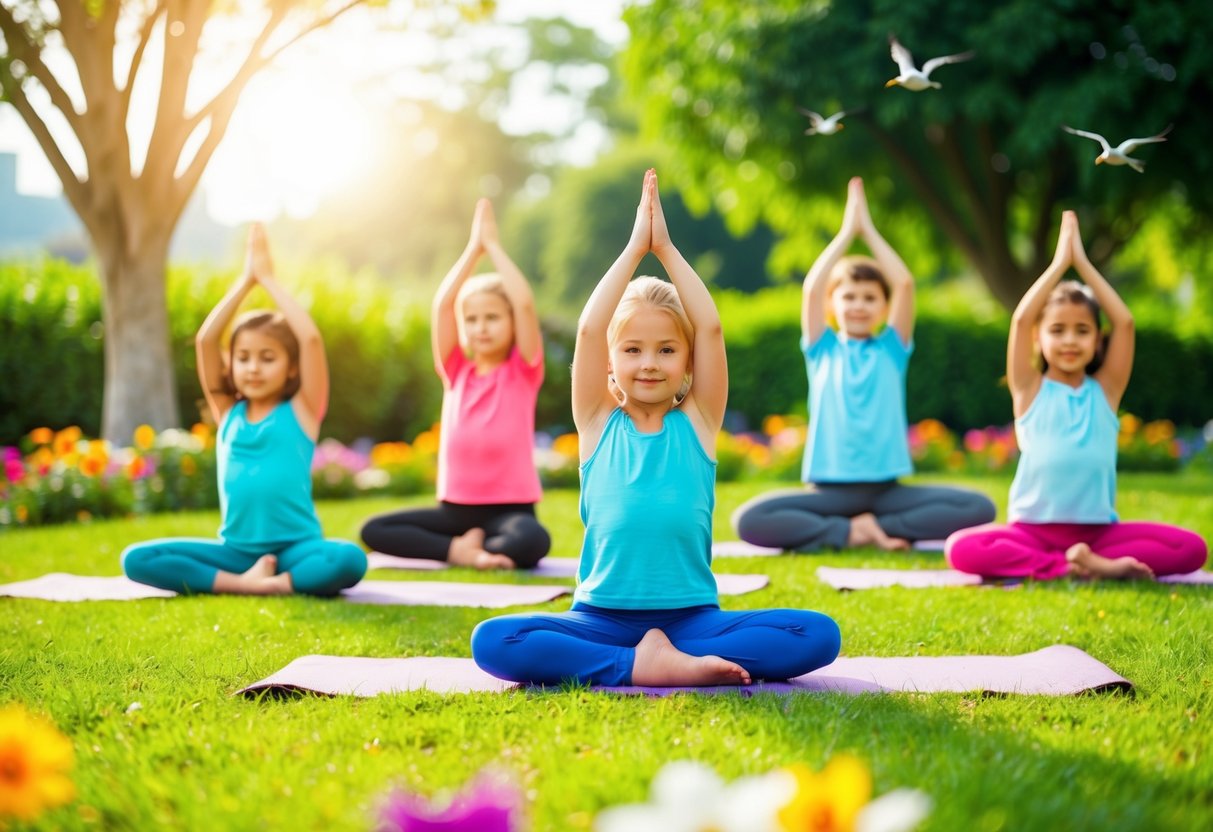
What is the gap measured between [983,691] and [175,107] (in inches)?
332

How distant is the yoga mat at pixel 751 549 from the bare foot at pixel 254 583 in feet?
8.17

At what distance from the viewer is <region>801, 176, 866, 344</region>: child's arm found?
20.8ft

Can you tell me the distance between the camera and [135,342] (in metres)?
9.57

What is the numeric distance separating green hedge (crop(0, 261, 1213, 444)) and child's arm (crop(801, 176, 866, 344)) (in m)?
6.26

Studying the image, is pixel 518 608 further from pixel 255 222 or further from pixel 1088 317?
pixel 1088 317

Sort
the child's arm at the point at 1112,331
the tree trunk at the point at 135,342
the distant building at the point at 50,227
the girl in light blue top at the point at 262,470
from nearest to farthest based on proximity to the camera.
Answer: the girl in light blue top at the point at 262,470 → the child's arm at the point at 1112,331 → the tree trunk at the point at 135,342 → the distant building at the point at 50,227

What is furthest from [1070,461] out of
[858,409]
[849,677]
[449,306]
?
[449,306]

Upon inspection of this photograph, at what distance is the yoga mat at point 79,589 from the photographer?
17.1ft

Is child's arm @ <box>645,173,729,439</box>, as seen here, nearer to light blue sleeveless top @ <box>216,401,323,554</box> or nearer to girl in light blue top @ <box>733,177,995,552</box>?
light blue sleeveless top @ <box>216,401,323,554</box>

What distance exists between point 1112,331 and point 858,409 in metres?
1.50

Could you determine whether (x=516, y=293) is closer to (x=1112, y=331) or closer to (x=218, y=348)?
(x=218, y=348)

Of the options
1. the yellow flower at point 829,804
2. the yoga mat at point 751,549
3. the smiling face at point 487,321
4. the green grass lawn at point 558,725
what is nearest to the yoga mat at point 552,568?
the green grass lawn at point 558,725

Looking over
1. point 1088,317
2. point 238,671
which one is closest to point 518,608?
point 238,671

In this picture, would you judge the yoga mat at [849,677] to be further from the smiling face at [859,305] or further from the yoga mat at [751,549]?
the smiling face at [859,305]
